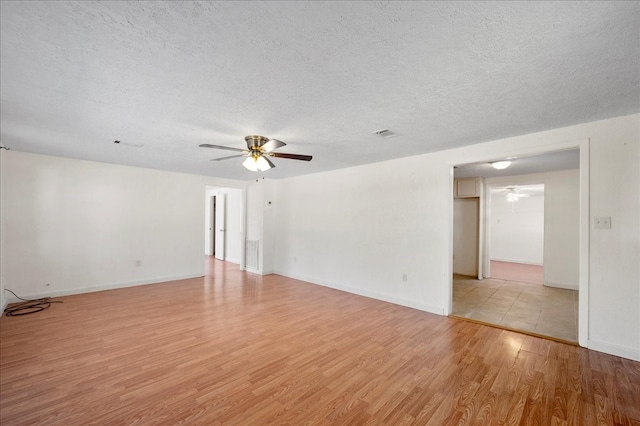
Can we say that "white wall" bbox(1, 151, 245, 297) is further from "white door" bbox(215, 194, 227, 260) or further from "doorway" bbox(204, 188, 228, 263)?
"white door" bbox(215, 194, 227, 260)

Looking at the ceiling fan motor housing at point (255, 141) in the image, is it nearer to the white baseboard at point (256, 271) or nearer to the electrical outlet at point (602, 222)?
the electrical outlet at point (602, 222)

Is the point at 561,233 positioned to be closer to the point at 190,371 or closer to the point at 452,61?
the point at 452,61

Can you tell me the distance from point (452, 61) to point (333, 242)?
4.14m

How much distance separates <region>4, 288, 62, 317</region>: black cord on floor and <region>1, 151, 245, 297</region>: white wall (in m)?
0.17

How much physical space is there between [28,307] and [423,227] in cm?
613

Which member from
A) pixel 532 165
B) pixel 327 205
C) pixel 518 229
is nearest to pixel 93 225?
pixel 327 205

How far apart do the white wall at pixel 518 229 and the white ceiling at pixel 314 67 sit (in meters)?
7.82

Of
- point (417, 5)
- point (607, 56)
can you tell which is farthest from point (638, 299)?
point (417, 5)

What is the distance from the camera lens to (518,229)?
933cm

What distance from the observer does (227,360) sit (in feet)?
8.35

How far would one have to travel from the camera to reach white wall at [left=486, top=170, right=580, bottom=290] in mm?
5398

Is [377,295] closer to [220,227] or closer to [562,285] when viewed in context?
[562,285]

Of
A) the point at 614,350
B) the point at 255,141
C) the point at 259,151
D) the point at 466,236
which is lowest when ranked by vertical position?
the point at 614,350

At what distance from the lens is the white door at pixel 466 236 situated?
6.58 meters
